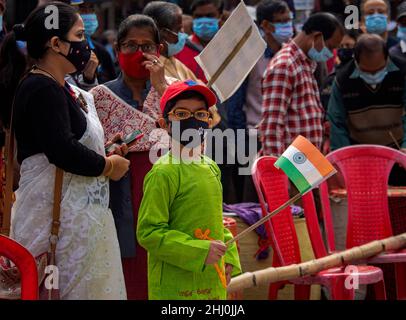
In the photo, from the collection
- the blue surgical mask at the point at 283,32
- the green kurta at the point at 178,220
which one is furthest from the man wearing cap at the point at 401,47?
the green kurta at the point at 178,220

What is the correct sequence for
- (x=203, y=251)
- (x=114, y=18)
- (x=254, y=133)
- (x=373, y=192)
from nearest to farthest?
(x=203, y=251) < (x=373, y=192) < (x=254, y=133) < (x=114, y=18)

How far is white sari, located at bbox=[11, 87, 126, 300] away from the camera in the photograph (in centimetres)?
459

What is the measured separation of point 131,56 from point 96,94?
265 millimetres

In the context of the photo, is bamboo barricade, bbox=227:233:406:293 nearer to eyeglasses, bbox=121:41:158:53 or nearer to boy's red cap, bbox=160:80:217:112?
boy's red cap, bbox=160:80:217:112

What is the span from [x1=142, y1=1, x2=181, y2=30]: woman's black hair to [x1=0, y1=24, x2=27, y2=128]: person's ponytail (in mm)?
1742

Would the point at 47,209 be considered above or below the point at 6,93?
below

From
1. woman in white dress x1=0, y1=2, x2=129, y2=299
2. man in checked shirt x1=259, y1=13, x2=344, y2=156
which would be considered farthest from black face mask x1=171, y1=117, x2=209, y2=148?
man in checked shirt x1=259, y1=13, x2=344, y2=156

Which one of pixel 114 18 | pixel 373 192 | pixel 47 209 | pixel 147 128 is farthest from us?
pixel 114 18

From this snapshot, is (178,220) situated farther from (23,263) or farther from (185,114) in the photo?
(23,263)

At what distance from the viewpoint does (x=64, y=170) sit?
4.60m

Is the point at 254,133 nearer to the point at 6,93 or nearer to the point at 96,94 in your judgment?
the point at 96,94

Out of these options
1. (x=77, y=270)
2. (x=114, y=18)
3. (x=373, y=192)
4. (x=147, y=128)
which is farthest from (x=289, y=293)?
(x=114, y=18)

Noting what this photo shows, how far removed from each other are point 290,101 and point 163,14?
1.19 meters

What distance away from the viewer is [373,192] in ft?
20.4
